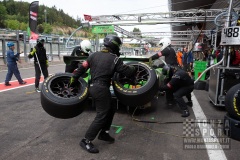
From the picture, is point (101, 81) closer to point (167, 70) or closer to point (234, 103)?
point (234, 103)

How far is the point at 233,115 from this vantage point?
2.98m

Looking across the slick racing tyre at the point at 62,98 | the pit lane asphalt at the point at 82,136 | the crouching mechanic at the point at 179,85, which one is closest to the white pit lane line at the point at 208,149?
the pit lane asphalt at the point at 82,136

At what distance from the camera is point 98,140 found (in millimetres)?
3902

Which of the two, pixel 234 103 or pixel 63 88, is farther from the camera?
pixel 63 88

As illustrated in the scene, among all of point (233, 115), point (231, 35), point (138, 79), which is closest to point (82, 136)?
point (138, 79)

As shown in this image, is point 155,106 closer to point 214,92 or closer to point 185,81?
point 185,81

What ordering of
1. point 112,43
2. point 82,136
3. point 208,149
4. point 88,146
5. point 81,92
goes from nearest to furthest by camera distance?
point 88,146 < point 208,149 < point 112,43 < point 81,92 < point 82,136

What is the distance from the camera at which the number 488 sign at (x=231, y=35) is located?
4965mm

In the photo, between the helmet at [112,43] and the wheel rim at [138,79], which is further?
the wheel rim at [138,79]

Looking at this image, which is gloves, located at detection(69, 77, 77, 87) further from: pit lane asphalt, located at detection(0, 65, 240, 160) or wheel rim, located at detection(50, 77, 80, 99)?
pit lane asphalt, located at detection(0, 65, 240, 160)

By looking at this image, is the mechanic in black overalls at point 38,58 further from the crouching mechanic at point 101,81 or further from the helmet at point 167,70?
the crouching mechanic at point 101,81

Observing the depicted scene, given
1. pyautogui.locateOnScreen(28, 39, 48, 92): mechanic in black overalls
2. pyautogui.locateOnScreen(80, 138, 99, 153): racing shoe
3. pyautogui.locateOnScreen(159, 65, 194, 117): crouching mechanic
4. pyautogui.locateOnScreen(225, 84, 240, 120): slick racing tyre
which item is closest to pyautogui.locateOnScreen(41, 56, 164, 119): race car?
pyautogui.locateOnScreen(80, 138, 99, 153): racing shoe

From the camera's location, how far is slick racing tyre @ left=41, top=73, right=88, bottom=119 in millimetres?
3545

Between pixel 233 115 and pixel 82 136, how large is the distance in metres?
2.42
